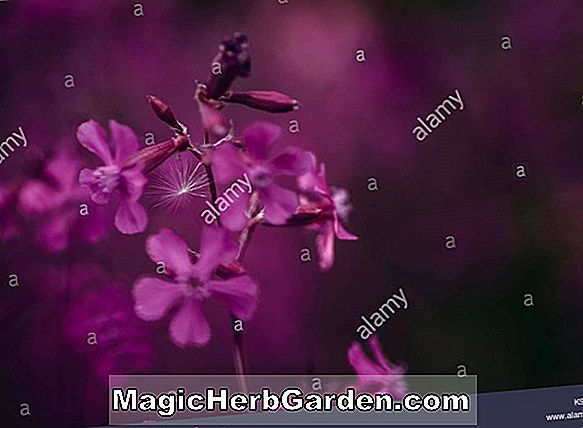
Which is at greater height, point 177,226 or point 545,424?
point 177,226

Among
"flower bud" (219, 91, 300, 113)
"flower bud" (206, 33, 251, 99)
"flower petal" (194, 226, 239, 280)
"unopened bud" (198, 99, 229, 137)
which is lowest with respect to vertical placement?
"flower petal" (194, 226, 239, 280)

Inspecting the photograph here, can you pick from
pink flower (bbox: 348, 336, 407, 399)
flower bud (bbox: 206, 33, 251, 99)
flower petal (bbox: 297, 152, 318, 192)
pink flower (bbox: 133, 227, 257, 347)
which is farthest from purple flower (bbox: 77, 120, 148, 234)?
pink flower (bbox: 348, 336, 407, 399)

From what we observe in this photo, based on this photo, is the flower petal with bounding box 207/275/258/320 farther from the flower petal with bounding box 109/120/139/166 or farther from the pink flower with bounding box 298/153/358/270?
the flower petal with bounding box 109/120/139/166

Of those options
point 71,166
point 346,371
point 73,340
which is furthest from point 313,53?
point 73,340

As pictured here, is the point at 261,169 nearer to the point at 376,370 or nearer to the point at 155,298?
the point at 155,298

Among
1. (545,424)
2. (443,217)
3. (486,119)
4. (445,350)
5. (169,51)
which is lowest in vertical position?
(545,424)

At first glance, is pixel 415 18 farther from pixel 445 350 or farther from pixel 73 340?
pixel 73 340

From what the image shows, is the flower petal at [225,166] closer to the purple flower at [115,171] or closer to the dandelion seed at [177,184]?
the dandelion seed at [177,184]
